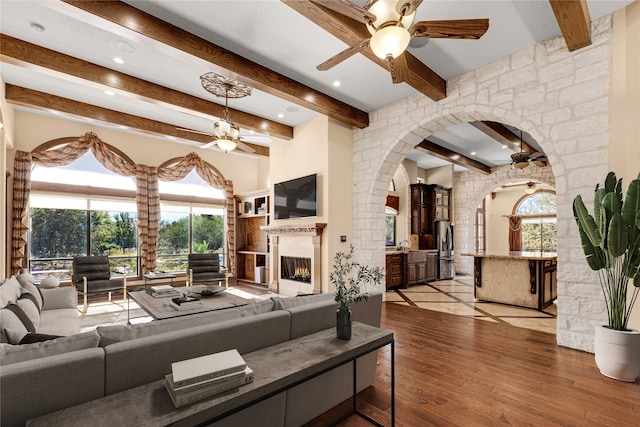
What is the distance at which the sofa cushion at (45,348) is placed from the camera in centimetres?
130

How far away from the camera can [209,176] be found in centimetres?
782

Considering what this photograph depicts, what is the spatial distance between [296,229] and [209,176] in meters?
3.26

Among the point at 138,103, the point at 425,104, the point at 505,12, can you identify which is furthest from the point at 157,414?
the point at 138,103

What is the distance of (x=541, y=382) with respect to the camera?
2.58 m

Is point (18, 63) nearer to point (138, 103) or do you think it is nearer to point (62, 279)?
point (138, 103)

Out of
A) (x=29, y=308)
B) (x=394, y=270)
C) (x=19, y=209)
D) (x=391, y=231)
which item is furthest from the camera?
(x=391, y=231)

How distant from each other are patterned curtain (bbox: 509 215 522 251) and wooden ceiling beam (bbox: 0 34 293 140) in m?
11.2

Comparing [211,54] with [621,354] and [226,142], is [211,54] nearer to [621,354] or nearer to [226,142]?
[226,142]

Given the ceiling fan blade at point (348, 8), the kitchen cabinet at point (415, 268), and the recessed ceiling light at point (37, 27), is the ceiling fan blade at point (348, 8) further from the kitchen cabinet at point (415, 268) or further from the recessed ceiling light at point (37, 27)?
the kitchen cabinet at point (415, 268)

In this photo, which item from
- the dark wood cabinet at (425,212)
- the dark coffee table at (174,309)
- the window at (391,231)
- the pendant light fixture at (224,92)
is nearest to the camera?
the dark coffee table at (174,309)

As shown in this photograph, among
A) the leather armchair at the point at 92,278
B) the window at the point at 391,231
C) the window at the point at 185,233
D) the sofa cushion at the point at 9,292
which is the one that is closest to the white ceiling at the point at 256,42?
the sofa cushion at the point at 9,292

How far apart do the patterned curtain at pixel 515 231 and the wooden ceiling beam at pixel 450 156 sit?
12.3ft

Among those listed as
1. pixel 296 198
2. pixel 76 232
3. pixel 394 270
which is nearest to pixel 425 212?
pixel 394 270

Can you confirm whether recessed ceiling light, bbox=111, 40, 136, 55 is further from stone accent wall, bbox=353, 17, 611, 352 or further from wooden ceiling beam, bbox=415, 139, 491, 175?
wooden ceiling beam, bbox=415, 139, 491, 175
